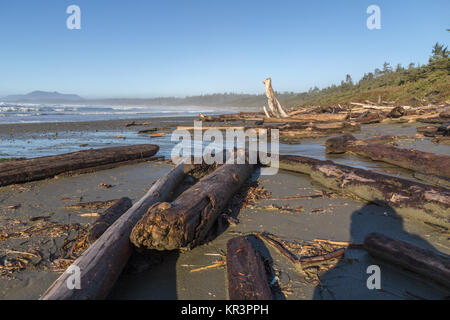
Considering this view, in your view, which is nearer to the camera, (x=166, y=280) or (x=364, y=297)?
(x=364, y=297)

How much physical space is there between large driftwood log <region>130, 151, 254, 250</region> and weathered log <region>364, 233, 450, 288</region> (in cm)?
157

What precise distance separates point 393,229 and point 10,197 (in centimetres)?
548

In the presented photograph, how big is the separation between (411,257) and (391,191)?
1574 mm

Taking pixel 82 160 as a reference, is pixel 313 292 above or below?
below

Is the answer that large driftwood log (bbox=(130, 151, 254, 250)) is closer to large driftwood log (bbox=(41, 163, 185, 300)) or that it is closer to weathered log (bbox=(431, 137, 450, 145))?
large driftwood log (bbox=(41, 163, 185, 300))

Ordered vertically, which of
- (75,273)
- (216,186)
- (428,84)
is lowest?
(75,273)

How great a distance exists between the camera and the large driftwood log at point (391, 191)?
9.84 feet

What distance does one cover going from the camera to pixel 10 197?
420cm

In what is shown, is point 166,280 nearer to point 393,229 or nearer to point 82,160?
point 393,229

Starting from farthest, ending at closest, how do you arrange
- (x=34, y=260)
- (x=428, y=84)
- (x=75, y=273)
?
(x=428, y=84)
(x=34, y=260)
(x=75, y=273)

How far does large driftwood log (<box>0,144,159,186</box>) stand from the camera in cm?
488

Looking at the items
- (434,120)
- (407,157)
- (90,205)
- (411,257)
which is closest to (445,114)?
(434,120)
